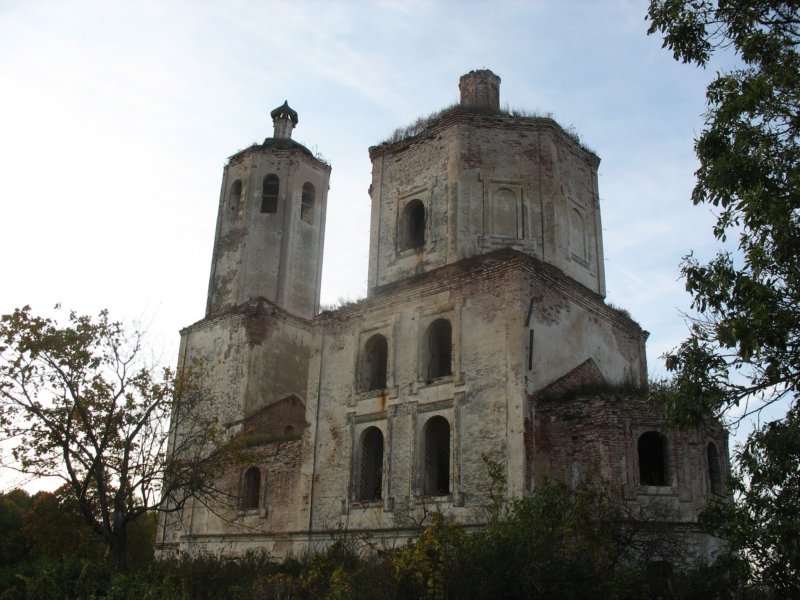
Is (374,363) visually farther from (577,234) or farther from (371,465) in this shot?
(577,234)

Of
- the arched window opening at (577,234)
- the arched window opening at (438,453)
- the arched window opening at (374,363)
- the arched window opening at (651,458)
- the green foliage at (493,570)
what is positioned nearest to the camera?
the green foliage at (493,570)

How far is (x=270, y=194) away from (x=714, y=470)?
45.9 feet

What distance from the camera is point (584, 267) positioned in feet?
57.0

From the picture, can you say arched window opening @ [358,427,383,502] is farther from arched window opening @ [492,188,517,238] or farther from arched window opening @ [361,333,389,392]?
arched window opening @ [492,188,517,238]

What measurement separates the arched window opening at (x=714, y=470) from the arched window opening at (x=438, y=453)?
188 inches

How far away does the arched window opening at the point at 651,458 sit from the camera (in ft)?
46.7

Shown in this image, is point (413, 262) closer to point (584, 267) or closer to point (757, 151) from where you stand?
point (584, 267)

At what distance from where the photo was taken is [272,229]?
72.2 ft

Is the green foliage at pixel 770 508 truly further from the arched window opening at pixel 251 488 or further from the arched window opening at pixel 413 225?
the arched window opening at pixel 251 488

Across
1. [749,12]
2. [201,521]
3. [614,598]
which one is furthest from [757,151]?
[201,521]

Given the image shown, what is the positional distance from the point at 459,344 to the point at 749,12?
8.29 metres

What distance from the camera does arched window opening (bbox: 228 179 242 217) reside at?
2254cm

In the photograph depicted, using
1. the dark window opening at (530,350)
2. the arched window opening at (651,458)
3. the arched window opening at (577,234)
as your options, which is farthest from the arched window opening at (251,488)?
the arched window opening at (577,234)

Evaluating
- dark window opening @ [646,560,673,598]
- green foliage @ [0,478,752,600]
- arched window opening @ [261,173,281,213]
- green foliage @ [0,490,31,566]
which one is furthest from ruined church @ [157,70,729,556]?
green foliage @ [0,490,31,566]
